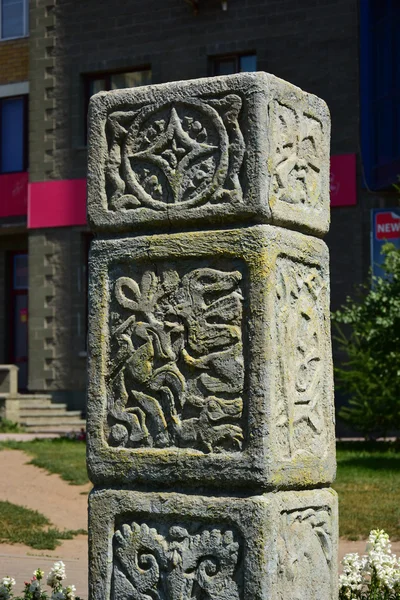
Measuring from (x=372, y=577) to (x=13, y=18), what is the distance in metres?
20.8

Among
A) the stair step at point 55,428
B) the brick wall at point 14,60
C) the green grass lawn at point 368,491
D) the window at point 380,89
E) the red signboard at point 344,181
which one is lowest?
the green grass lawn at point 368,491

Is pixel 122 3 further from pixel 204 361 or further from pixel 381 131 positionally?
pixel 204 361

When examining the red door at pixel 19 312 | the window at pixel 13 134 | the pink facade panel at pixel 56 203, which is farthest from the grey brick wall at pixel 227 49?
the red door at pixel 19 312

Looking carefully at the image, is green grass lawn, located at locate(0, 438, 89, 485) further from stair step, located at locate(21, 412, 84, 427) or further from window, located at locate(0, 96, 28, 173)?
window, located at locate(0, 96, 28, 173)

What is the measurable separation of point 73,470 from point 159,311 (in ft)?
30.8

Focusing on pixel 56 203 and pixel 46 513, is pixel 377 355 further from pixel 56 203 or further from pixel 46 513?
pixel 56 203

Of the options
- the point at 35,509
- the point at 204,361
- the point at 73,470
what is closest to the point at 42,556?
the point at 35,509

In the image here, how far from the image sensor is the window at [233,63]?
70.8ft

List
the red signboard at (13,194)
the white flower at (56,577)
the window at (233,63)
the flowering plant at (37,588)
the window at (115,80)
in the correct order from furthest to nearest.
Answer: the red signboard at (13,194) < the window at (115,80) < the window at (233,63) < the white flower at (56,577) < the flowering plant at (37,588)

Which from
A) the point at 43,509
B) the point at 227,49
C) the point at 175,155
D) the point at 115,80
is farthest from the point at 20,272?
the point at 175,155

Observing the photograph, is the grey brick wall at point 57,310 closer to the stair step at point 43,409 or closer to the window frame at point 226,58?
the stair step at point 43,409

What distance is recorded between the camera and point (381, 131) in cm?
1980

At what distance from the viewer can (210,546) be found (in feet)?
13.6

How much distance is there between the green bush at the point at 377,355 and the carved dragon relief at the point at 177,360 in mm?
11134
